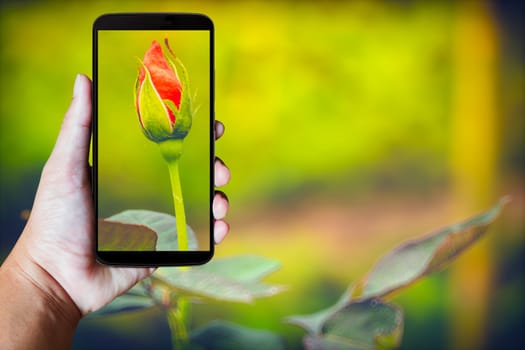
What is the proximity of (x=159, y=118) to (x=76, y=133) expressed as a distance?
3.2 inches

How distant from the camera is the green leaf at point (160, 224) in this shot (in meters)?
0.64

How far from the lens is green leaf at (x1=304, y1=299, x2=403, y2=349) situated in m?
0.93

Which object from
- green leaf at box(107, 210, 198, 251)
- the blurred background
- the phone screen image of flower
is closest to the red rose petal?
the phone screen image of flower

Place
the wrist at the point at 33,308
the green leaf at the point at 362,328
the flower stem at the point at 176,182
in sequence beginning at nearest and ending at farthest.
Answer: the wrist at the point at 33,308, the flower stem at the point at 176,182, the green leaf at the point at 362,328

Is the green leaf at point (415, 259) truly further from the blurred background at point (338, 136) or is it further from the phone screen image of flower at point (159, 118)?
the phone screen image of flower at point (159, 118)

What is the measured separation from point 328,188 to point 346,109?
12 centimetres

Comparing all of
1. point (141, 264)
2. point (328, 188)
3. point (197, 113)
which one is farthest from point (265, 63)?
point (141, 264)

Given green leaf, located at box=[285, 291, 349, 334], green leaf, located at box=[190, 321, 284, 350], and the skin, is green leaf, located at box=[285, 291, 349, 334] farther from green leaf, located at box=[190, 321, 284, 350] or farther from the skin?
the skin

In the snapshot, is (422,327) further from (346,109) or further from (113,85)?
(113,85)

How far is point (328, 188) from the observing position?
95cm

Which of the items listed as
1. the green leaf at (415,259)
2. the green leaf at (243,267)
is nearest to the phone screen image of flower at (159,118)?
the green leaf at (243,267)

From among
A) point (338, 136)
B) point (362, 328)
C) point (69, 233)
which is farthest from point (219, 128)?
point (362, 328)

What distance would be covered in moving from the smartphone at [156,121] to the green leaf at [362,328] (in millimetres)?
328

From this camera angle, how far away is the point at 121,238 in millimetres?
628
